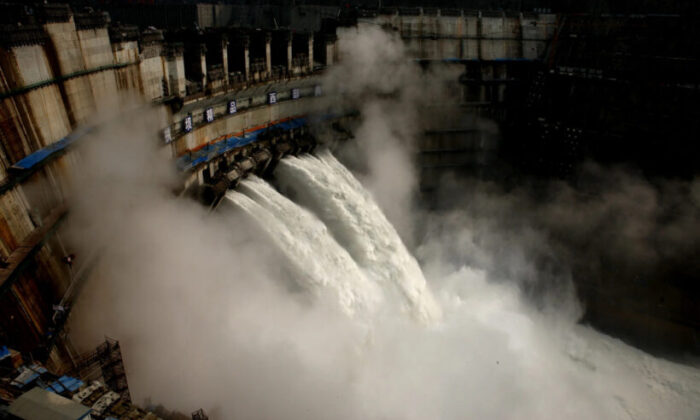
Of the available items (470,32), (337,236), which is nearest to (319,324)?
(337,236)

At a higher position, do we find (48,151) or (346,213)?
(48,151)

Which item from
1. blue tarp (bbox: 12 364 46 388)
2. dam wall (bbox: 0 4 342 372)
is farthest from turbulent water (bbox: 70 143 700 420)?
blue tarp (bbox: 12 364 46 388)

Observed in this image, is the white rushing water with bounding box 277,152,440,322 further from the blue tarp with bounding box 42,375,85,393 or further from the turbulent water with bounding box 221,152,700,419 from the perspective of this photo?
the blue tarp with bounding box 42,375,85,393

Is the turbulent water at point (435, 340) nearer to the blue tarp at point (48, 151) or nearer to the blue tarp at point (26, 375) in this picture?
the blue tarp at point (48, 151)

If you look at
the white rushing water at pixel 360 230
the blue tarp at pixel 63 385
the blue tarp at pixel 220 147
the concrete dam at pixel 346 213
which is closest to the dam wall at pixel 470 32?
the concrete dam at pixel 346 213

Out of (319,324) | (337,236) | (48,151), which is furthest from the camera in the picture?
(337,236)

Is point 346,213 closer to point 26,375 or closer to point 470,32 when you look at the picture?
point 26,375

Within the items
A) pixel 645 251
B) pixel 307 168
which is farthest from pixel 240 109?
pixel 645 251
